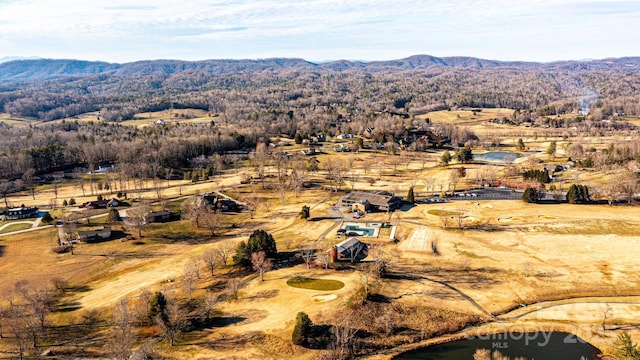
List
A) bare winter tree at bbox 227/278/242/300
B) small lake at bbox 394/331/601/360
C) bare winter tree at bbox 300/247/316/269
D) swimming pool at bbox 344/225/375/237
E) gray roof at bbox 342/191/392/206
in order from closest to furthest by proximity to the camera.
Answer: small lake at bbox 394/331/601/360, bare winter tree at bbox 227/278/242/300, bare winter tree at bbox 300/247/316/269, swimming pool at bbox 344/225/375/237, gray roof at bbox 342/191/392/206

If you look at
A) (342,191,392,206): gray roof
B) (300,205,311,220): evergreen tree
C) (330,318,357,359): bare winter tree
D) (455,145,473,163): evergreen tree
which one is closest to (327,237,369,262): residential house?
(300,205,311,220): evergreen tree

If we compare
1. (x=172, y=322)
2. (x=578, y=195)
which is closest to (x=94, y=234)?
(x=172, y=322)

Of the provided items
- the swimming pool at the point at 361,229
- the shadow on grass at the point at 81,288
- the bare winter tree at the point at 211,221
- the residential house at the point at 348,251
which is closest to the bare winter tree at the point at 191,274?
the shadow on grass at the point at 81,288

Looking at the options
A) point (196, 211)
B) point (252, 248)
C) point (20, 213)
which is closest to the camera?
point (252, 248)

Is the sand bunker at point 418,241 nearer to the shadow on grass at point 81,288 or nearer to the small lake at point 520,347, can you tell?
the small lake at point 520,347

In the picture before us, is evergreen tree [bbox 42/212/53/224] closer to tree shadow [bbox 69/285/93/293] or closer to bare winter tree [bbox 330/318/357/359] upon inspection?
tree shadow [bbox 69/285/93/293]

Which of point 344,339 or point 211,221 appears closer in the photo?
point 344,339

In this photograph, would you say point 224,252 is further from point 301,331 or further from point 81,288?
point 301,331
